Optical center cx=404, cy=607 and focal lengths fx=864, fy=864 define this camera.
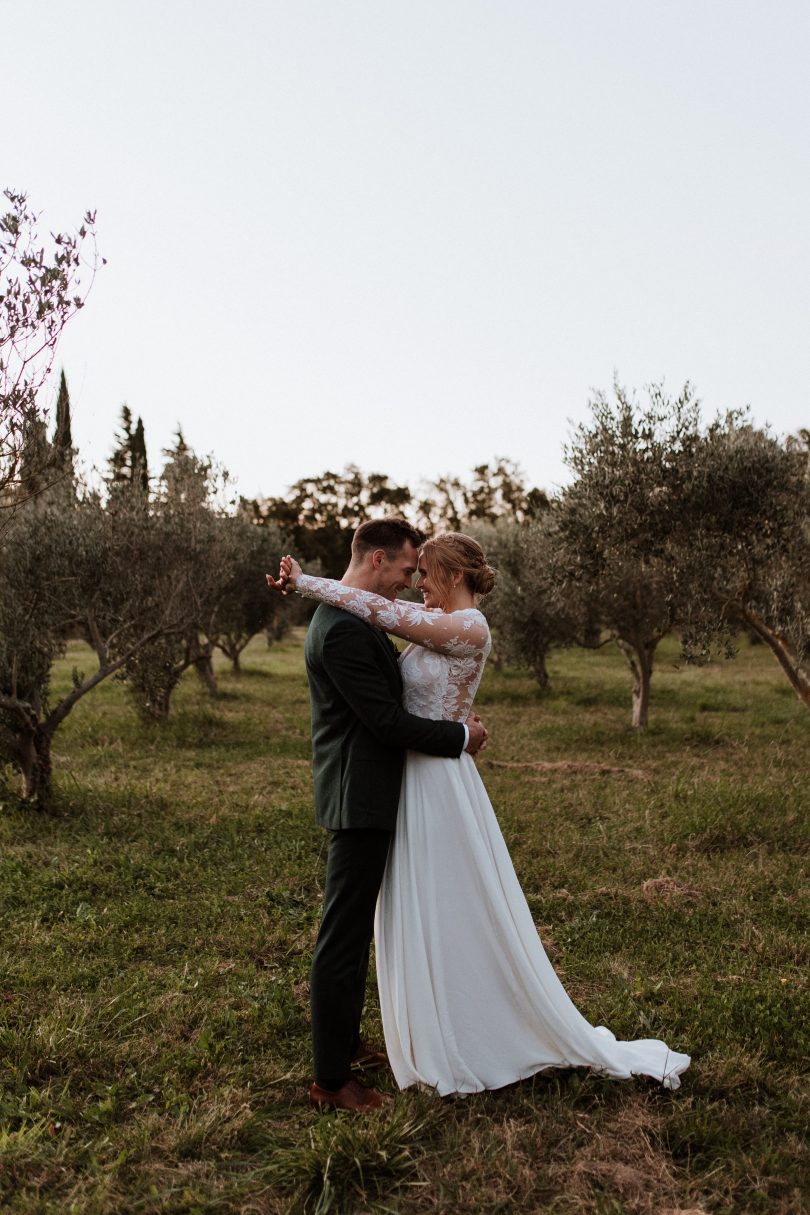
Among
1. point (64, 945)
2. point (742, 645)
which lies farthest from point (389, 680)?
point (742, 645)

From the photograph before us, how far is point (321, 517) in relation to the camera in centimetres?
5944

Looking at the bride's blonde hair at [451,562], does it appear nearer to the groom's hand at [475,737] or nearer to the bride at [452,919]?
the bride at [452,919]

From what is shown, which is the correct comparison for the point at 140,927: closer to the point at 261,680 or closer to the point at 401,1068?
the point at 401,1068

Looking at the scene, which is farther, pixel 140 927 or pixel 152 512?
pixel 152 512

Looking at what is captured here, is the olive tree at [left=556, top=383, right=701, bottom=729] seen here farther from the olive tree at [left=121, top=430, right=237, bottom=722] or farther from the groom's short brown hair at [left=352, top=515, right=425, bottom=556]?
the groom's short brown hair at [left=352, top=515, right=425, bottom=556]

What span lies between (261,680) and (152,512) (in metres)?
12.6

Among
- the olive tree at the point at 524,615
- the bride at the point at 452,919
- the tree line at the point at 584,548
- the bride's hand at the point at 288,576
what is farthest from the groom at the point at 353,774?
the olive tree at the point at 524,615

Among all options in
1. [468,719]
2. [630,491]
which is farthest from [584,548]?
[468,719]

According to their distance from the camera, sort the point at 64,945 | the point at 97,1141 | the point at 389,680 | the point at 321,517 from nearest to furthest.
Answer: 1. the point at 97,1141
2. the point at 389,680
3. the point at 64,945
4. the point at 321,517

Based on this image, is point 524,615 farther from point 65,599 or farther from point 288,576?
point 288,576

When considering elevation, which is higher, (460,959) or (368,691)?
(368,691)

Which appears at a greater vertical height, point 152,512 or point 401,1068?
point 152,512

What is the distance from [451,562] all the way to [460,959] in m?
1.92

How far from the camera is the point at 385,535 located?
429 centimetres
